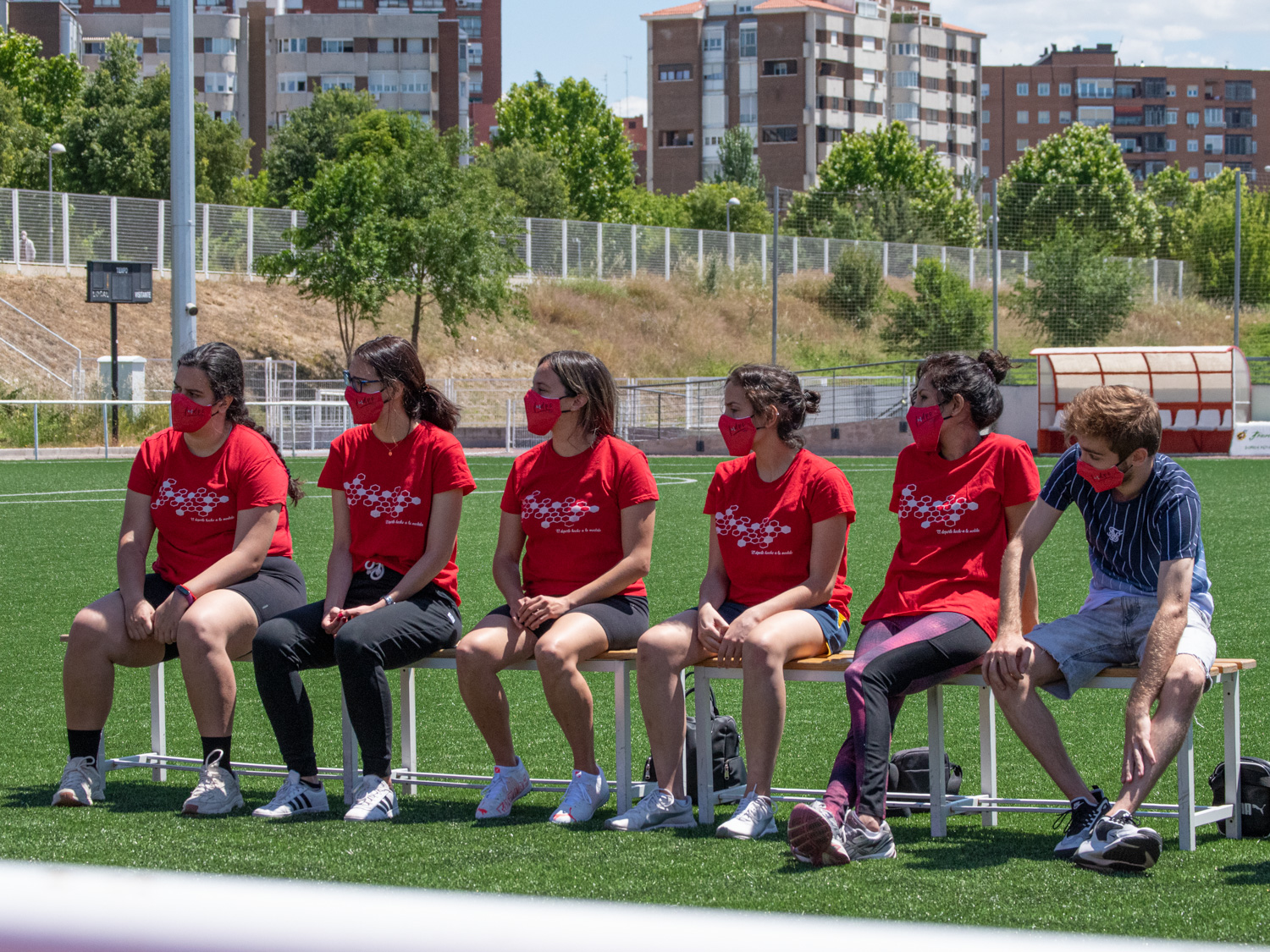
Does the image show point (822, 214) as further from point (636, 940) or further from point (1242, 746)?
point (636, 940)

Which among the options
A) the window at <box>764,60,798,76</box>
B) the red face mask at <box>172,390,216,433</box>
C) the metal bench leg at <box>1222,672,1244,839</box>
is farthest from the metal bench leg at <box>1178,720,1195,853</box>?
the window at <box>764,60,798,76</box>

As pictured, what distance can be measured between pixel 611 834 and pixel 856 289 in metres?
46.0

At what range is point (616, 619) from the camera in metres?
4.85

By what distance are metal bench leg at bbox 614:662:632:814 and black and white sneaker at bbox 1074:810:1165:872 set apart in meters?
1.40

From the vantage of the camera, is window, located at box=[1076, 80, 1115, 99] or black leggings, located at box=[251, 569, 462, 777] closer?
black leggings, located at box=[251, 569, 462, 777]

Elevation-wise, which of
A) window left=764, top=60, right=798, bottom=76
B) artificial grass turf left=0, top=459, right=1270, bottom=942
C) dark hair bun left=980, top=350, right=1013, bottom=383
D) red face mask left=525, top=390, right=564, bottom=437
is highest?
window left=764, top=60, right=798, bottom=76

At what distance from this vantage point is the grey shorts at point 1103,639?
4.30 metres

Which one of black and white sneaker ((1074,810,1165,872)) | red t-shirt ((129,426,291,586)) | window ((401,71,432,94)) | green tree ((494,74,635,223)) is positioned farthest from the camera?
window ((401,71,432,94))

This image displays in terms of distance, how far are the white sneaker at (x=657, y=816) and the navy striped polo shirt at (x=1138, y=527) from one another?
53.0 inches

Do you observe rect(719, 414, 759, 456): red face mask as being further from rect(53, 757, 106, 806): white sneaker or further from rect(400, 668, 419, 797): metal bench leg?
rect(53, 757, 106, 806): white sneaker

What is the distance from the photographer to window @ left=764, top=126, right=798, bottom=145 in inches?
4035

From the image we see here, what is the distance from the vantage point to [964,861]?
13.2 ft

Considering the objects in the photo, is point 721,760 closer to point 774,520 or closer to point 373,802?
point 774,520

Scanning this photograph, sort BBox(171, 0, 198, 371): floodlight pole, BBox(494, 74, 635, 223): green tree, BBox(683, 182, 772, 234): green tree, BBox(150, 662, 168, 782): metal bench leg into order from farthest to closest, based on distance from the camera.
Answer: BBox(494, 74, 635, 223): green tree
BBox(683, 182, 772, 234): green tree
BBox(171, 0, 198, 371): floodlight pole
BBox(150, 662, 168, 782): metal bench leg
